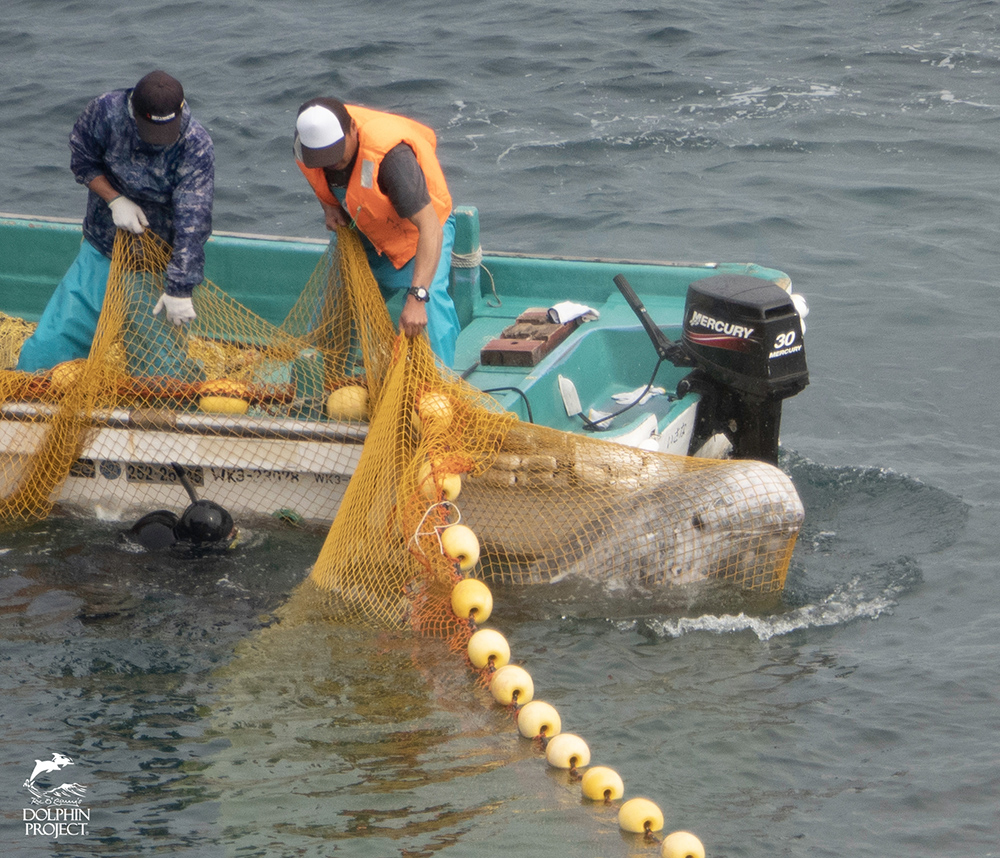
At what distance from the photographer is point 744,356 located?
5.37 meters

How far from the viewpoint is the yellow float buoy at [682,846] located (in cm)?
360

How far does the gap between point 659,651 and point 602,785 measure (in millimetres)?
1112

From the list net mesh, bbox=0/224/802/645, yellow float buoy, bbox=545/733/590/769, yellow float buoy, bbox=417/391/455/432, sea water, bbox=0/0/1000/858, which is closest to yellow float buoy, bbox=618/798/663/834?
sea water, bbox=0/0/1000/858

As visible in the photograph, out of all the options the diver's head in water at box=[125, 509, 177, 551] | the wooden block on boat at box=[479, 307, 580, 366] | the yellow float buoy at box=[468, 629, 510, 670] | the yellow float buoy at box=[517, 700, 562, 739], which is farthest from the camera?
the wooden block on boat at box=[479, 307, 580, 366]

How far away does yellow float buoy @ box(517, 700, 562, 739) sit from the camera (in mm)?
4102

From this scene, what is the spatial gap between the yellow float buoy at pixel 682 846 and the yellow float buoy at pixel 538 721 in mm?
626

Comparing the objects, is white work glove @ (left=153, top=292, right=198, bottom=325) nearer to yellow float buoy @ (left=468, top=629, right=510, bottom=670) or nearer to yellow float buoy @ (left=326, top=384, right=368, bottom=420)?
yellow float buoy @ (left=326, top=384, right=368, bottom=420)

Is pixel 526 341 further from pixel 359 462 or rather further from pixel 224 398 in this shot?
pixel 224 398

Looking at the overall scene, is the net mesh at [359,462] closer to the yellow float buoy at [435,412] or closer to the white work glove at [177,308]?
the yellow float buoy at [435,412]

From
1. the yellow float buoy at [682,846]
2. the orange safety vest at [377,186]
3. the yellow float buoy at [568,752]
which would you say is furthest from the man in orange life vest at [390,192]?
the yellow float buoy at [682,846]

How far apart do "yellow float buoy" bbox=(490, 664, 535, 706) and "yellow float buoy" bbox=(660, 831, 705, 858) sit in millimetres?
813

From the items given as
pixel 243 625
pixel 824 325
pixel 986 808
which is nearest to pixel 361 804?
pixel 243 625

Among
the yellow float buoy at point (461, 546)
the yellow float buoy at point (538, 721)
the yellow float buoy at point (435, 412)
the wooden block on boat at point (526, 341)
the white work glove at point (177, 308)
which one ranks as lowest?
the yellow float buoy at point (538, 721)

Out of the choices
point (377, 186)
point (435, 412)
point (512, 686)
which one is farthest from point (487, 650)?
point (377, 186)
